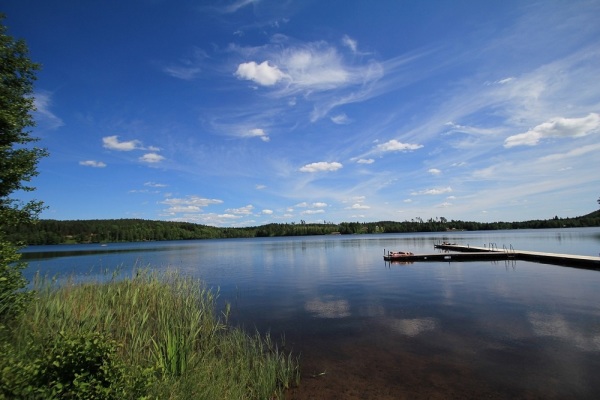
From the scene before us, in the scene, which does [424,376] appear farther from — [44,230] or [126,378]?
[44,230]

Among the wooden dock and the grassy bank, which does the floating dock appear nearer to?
the wooden dock

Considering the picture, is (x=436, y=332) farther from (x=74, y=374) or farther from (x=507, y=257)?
(x=507, y=257)

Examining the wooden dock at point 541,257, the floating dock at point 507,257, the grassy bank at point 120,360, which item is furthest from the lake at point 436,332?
the floating dock at point 507,257

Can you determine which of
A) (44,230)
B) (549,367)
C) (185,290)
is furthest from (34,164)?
(44,230)

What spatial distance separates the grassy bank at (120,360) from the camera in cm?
503

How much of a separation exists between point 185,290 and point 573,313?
75.3 feet

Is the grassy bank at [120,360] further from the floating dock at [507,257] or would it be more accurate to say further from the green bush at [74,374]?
the floating dock at [507,257]

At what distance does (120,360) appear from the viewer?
6352 millimetres

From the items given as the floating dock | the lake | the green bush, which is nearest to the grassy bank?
the green bush

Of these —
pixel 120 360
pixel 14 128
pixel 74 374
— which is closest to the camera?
pixel 74 374

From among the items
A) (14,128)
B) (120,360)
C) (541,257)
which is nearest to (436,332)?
(120,360)

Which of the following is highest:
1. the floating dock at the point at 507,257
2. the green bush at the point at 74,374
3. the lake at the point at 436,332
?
the green bush at the point at 74,374

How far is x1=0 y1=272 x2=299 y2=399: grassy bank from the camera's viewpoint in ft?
16.5

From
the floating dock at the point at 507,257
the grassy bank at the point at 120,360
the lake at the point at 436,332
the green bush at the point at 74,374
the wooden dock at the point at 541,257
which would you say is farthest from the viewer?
the floating dock at the point at 507,257
